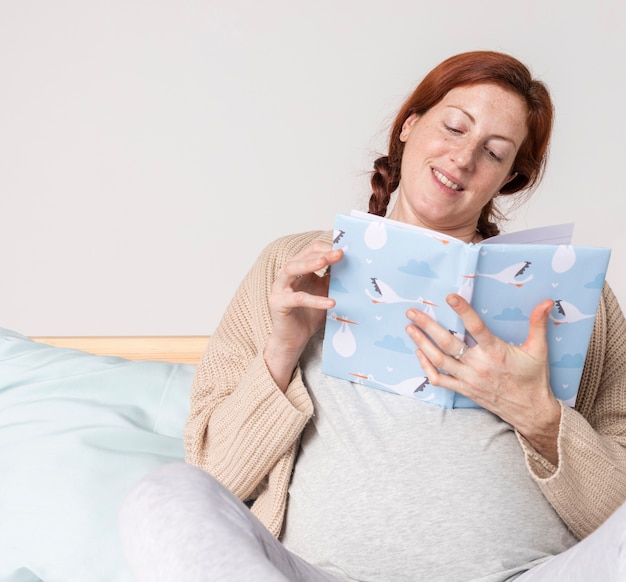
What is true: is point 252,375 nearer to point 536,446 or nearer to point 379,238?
point 379,238

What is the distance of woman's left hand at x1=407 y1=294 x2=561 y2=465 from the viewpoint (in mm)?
1158

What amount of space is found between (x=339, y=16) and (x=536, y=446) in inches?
54.8

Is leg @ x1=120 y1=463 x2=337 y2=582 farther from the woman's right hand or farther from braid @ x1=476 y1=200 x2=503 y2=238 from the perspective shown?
braid @ x1=476 y1=200 x2=503 y2=238

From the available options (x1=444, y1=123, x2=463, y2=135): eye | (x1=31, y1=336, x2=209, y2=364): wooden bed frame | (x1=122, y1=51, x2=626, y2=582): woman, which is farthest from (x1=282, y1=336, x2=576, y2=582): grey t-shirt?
(x1=31, y1=336, x2=209, y2=364): wooden bed frame

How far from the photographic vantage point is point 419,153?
1388 mm

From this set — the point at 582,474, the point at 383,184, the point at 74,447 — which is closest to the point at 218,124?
the point at 383,184

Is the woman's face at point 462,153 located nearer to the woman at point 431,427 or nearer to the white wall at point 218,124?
the woman at point 431,427

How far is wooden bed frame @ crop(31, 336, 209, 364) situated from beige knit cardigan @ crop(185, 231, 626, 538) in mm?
656

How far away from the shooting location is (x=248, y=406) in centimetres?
125

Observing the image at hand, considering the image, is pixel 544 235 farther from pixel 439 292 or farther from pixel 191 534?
pixel 191 534

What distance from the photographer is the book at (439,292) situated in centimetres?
113

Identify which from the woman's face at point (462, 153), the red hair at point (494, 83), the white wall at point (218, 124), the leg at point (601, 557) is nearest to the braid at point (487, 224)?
the red hair at point (494, 83)

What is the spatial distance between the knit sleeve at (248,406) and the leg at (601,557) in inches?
18.0

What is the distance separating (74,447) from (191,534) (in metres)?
0.73
